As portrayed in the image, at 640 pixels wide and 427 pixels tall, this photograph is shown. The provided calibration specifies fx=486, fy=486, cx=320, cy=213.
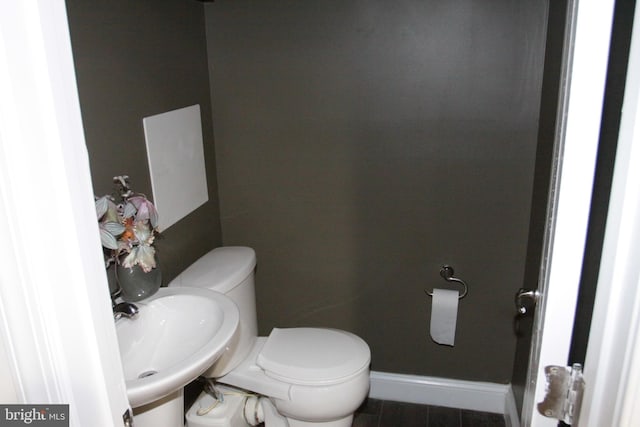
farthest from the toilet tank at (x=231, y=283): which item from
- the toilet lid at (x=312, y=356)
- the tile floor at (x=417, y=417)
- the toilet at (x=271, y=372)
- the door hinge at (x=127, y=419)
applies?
the door hinge at (x=127, y=419)

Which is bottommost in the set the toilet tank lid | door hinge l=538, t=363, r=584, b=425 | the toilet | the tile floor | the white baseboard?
the tile floor

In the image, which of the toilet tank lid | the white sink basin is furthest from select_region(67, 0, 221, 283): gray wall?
the white sink basin

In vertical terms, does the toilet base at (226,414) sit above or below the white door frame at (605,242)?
below

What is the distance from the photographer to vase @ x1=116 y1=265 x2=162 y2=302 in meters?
1.48

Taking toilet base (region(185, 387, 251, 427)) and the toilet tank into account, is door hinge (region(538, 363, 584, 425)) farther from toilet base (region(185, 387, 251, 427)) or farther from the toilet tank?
toilet base (region(185, 387, 251, 427))

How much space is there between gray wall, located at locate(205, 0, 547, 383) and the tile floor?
180 mm

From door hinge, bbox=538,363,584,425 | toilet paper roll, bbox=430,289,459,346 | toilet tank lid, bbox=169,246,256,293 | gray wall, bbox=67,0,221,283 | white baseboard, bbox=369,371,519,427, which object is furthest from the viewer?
white baseboard, bbox=369,371,519,427

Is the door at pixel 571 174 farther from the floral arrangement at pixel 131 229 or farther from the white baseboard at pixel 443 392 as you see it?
the white baseboard at pixel 443 392

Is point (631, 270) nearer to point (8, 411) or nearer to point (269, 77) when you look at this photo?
point (8, 411)

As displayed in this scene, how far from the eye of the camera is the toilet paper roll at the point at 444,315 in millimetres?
2213

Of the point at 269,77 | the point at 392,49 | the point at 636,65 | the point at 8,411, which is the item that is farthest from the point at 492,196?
the point at 8,411

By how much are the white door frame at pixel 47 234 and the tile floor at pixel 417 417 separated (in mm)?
1824

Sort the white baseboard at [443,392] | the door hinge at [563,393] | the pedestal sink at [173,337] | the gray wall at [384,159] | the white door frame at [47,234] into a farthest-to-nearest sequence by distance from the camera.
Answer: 1. the white baseboard at [443,392]
2. the gray wall at [384,159]
3. the pedestal sink at [173,337]
4. the door hinge at [563,393]
5. the white door frame at [47,234]

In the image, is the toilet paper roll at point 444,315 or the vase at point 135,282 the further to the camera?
the toilet paper roll at point 444,315
